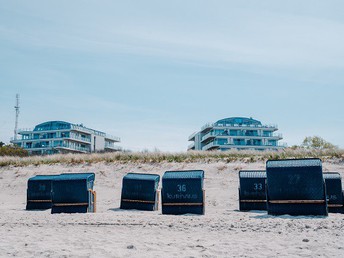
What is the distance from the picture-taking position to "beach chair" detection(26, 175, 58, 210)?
1956 cm

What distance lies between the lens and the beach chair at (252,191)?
17172 millimetres

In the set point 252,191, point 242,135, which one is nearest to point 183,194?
point 252,191

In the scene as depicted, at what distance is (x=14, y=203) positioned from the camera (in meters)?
24.4

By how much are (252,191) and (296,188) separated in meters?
4.58

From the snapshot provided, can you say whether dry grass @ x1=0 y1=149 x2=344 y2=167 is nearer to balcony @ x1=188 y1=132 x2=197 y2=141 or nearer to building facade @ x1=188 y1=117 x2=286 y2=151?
building facade @ x1=188 y1=117 x2=286 y2=151

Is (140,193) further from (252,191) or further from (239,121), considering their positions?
(239,121)

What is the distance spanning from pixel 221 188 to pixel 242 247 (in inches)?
746

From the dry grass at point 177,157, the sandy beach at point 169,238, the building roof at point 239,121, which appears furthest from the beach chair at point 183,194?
the building roof at point 239,121

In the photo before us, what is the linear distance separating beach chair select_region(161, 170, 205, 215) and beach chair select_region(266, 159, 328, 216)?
9.72 ft

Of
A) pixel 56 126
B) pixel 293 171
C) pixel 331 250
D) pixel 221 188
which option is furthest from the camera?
pixel 56 126

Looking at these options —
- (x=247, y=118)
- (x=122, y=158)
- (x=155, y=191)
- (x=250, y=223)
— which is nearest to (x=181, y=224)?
(x=250, y=223)

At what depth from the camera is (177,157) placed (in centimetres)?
3412

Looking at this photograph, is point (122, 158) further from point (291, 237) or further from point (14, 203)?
point (291, 237)

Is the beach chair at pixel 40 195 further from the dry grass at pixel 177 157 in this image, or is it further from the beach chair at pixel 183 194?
the dry grass at pixel 177 157
